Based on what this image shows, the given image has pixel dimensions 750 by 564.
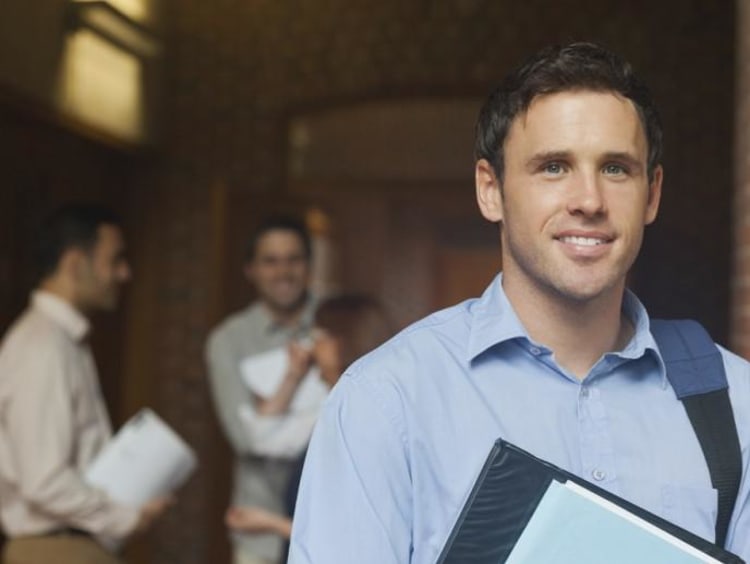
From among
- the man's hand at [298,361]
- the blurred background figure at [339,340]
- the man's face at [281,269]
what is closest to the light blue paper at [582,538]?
the blurred background figure at [339,340]

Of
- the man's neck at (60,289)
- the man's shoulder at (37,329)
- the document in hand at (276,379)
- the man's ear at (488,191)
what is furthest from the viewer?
the document in hand at (276,379)

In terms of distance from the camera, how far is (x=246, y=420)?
12.2 ft

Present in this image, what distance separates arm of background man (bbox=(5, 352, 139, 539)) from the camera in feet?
10.9

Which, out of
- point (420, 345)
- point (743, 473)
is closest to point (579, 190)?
point (420, 345)

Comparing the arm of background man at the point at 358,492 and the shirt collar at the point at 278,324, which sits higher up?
the shirt collar at the point at 278,324

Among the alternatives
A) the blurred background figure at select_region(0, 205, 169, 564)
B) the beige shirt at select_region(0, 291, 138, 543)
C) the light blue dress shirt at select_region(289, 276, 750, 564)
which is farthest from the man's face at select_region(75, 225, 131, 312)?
the light blue dress shirt at select_region(289, 276, 750, 564)

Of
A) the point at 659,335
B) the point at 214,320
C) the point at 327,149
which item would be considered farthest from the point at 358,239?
the point at 659,335

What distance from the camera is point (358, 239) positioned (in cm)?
602

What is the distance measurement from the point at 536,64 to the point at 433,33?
14.6ft

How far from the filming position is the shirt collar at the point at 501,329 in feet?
4.64

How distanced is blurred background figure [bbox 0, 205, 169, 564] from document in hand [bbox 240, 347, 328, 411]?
1.51ft

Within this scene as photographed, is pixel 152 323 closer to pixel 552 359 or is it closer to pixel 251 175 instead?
pixel 251 175

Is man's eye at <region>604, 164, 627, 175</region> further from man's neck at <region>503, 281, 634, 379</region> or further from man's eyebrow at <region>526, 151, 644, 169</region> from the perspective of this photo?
man's neck at <region>503, 281, 634, 379</region>

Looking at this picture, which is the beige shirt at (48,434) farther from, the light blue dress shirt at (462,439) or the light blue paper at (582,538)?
the light blue paper at (582,538)
